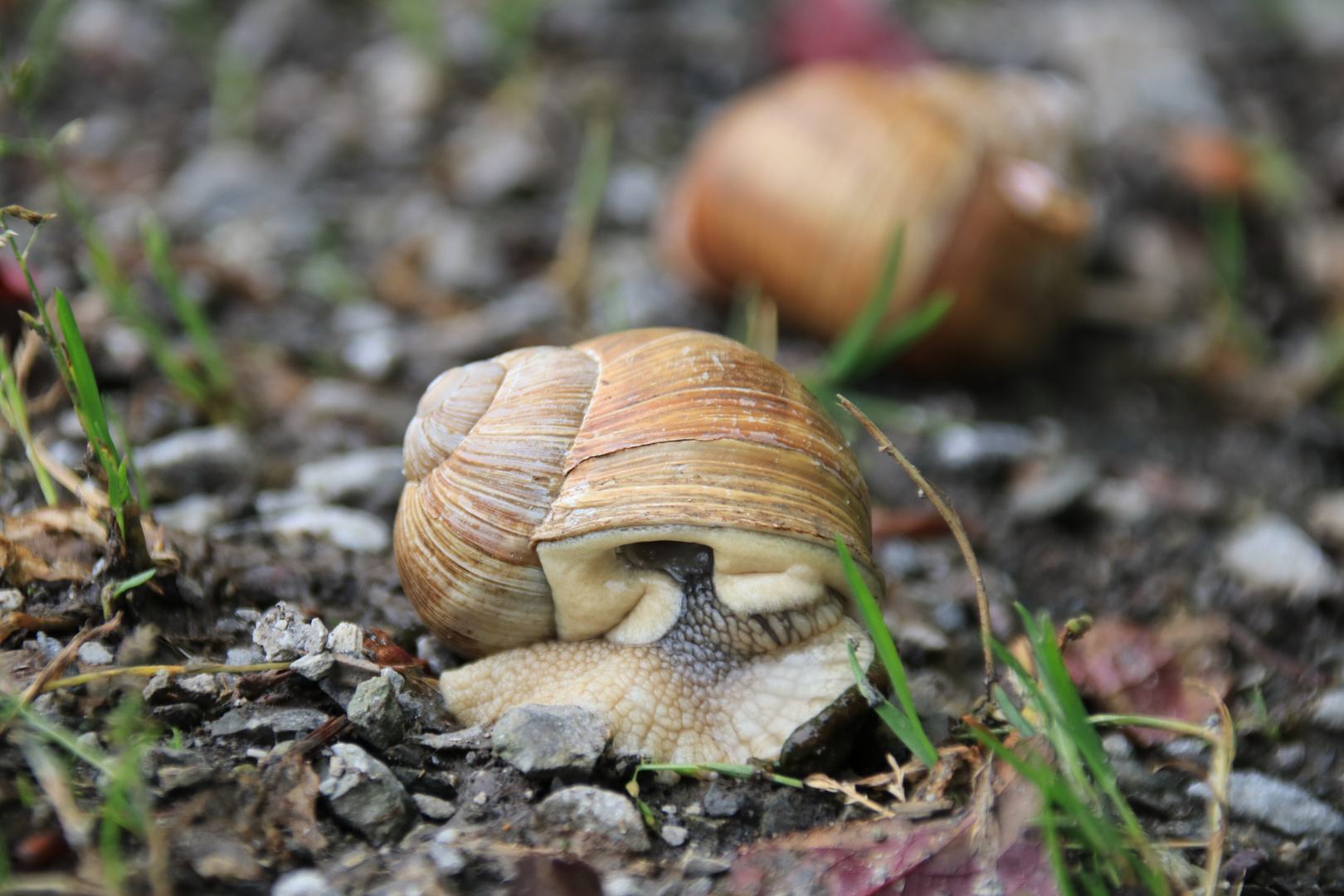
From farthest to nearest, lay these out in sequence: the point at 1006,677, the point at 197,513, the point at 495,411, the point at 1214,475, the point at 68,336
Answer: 1. the point at 1214,475
2. the point at 197,513
3. the point at 1006,677
4. the point at 495,411
5. the point at 68,336

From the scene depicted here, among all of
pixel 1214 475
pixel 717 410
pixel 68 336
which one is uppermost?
pixel 68 336

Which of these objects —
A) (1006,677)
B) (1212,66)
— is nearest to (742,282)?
(1006,677)

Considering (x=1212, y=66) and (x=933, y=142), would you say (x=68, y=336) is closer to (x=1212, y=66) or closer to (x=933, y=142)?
(x=933, y=142)

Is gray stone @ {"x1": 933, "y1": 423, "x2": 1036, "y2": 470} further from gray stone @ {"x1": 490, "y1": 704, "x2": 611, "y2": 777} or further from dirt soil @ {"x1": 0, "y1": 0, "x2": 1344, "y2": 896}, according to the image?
gray stone @ {"x1": 490, "y1": 704, "x2": 611, "y2": 777}

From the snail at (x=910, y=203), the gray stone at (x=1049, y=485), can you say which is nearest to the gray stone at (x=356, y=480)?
the snail at (x=910, y=203)

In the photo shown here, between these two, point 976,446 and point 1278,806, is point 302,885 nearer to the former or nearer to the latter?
point 1278,806

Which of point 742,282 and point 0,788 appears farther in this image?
point 742,282

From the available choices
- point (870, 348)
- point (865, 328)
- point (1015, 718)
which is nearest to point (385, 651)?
point (1015, 718)
